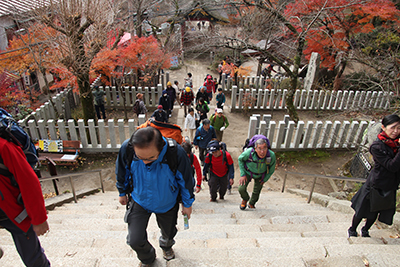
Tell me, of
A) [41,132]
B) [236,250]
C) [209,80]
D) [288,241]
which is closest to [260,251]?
[236,250]

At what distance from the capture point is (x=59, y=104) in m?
9.50

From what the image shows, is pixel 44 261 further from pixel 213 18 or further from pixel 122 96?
pixel 213 18

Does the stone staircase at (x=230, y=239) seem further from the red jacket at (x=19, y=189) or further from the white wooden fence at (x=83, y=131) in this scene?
the white wooden fence at (x=83, y=131)

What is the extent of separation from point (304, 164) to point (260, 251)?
5867 mm

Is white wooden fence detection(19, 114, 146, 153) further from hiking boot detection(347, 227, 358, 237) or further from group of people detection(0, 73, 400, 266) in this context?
hiking boot detection(347, 227, 358, 237)

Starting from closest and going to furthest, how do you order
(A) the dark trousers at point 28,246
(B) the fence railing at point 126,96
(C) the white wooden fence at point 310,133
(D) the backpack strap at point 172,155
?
1. (A) the dark trousers at point 28,246
2. (D) the backpack strap at point 172,155
3. (C) the white wooden fence at point 310,133
4. (B) the fence railing at point 126,96

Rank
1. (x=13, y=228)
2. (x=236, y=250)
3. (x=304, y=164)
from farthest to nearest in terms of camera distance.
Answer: (x=304, y=164) → (x=236, y=250) → (x=13, y=228)

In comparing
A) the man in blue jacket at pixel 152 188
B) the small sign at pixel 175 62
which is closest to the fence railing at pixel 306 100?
the small sign at pixel 175 62

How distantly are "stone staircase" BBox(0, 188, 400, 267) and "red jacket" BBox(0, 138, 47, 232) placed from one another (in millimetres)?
726

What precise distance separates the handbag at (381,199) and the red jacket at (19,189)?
3.71m

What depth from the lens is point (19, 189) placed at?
2.17 meters

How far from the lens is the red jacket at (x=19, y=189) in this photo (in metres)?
2.05

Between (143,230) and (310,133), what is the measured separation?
7096 mm

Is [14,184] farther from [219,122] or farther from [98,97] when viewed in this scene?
[98,97]
